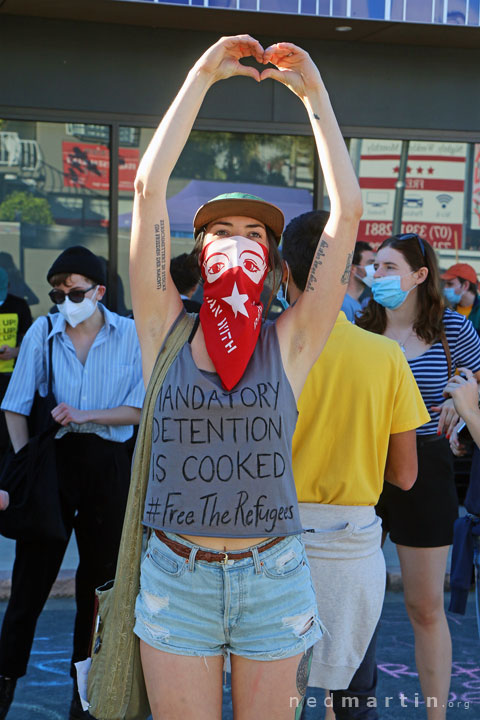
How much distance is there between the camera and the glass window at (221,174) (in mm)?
8438

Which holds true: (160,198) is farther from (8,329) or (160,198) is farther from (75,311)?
(8,329)

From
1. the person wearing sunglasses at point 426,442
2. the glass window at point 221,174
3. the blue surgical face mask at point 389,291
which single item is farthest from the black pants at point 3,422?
the blue surgical face mask at point 389,291

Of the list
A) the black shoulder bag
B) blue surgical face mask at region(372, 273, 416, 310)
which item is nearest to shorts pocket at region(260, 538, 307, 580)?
the black shoulder bag

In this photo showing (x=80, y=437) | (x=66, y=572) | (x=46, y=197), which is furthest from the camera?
(x=46, y=197)

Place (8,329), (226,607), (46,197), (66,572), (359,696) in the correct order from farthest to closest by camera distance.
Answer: (46,197), (8,329), (66,572), (359,696), (226,607)

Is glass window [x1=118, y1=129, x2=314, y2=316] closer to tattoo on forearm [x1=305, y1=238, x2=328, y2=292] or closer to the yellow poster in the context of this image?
the yellow poster

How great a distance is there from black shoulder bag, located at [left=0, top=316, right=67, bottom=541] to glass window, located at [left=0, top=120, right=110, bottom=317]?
4.34m

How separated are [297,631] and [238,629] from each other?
0.50ft

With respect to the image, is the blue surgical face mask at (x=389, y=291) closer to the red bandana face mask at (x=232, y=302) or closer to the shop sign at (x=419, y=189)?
the red bandana face mask at (x=232, y=302)

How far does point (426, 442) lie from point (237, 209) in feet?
5.78

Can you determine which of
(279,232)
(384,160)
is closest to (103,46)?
(384,160)

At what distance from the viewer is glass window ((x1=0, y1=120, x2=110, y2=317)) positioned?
27.0 feet

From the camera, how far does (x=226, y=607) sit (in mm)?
2416

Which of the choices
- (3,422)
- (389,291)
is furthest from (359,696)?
(3,422)
